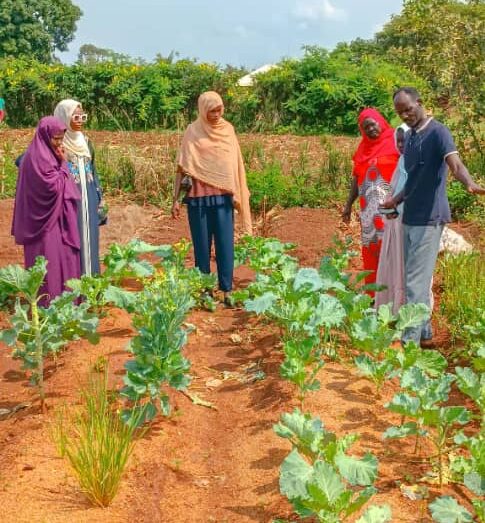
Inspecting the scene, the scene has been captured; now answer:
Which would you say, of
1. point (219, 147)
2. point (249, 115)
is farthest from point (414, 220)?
point (249, 115)

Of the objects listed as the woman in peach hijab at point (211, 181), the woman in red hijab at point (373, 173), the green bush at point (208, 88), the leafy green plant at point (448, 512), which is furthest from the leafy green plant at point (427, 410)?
the green bush at point (208, 88)

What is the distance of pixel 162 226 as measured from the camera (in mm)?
9414

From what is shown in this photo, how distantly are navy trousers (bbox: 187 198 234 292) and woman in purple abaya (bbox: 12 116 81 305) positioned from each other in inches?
36.1

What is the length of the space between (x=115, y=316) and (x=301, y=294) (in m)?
1.69

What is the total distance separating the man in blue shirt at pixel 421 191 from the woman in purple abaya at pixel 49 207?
2269 millimetres

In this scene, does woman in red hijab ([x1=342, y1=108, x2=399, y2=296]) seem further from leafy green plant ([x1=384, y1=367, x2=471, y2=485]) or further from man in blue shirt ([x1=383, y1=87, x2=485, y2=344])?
leafy green plant ([x1=384, y1=367, x2=471, y2=485])

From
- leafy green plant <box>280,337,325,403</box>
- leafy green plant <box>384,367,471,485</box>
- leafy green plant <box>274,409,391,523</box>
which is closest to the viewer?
leafy green plant <box>274,409,391,523</box>

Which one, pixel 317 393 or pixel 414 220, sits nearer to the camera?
pixel 317 393

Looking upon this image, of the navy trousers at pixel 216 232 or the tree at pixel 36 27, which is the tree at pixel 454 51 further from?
the tree at pixel 36 27

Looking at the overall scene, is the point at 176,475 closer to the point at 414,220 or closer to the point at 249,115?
the point at 414,220

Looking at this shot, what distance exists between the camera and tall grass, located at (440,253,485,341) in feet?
17.5

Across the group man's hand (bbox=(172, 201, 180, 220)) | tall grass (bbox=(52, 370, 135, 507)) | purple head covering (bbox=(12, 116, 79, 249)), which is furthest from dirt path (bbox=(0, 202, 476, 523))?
man's hand (bbox=(172, 201, 180, 220))

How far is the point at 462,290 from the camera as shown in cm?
560

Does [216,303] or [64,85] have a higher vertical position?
[64,85]
